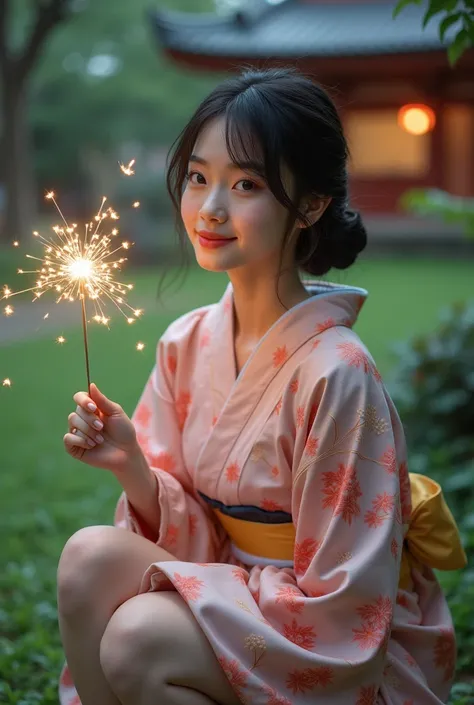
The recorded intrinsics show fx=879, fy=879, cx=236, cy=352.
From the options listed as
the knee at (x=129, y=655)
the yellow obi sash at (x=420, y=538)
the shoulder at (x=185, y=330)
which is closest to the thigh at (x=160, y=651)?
the knee at (x=129, y=655)

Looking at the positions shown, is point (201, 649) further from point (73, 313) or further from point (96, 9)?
point (96, 9)

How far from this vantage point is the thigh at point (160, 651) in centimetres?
165

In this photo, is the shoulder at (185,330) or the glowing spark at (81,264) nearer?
the glowing spark at (81,264)

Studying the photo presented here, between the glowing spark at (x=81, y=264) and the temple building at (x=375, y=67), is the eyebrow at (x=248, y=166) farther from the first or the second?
the temple building at (x=375, y=67)

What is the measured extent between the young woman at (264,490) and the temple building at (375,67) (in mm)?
7644

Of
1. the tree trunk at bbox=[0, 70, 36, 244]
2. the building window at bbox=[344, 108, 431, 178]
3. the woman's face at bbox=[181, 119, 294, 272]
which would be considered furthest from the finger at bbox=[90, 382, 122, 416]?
the building window at bbox=[344, 108, 431, 178]

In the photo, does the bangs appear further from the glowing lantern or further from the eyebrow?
the glowing lantern

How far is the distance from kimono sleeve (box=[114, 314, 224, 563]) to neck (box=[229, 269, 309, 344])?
217 millimetres

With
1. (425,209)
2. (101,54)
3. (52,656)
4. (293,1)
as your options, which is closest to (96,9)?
(101,54)

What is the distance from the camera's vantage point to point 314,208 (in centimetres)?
198

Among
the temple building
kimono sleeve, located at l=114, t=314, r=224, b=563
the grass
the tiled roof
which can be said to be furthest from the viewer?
the temple building

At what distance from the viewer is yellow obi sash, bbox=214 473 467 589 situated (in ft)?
6.57

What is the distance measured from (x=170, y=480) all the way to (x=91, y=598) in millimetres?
381

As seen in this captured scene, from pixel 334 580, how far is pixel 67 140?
17.4 meters
